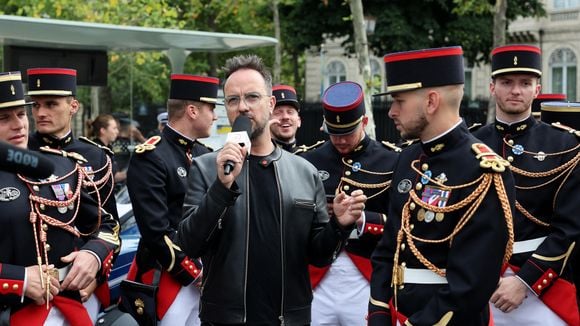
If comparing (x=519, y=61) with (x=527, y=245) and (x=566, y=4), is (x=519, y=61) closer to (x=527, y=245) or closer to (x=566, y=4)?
(x=527, y=245)

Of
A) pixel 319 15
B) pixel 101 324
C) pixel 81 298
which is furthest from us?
pixel 319 15

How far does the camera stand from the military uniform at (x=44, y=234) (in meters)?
4.85

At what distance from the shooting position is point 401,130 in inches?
172

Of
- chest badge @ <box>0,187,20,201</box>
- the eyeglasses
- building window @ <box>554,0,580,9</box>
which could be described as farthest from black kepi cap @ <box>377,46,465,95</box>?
building window @ <box>554,0,580,9</box>

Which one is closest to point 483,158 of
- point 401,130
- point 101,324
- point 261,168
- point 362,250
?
point 401,130

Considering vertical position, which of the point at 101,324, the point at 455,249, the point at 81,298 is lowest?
the point at 101,324

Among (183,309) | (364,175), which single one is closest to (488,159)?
(364,175)

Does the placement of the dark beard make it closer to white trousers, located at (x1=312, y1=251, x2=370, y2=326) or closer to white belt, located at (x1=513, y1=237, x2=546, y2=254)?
white belt, located at (x1=513, y1=237, x2=546, y2=254)

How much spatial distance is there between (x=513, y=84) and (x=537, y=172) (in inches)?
23.6

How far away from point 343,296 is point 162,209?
139 centimetres

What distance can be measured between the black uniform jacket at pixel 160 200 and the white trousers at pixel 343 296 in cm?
92

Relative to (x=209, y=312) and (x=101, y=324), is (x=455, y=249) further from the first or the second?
(x=101, y=324)

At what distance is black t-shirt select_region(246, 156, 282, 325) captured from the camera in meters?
4.52

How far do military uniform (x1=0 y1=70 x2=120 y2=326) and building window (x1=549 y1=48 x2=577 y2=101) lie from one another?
117 ft
